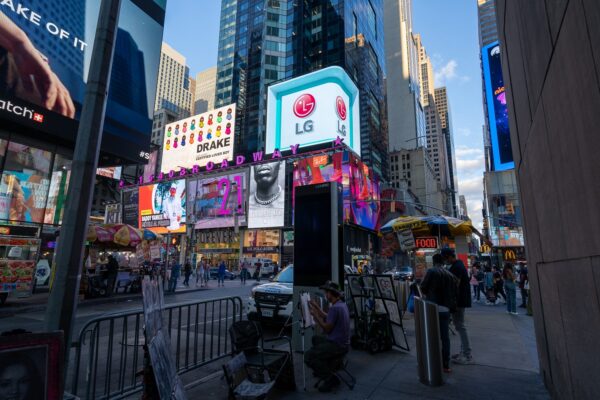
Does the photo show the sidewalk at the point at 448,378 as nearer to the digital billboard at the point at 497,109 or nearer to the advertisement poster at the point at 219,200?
the digital billboard at the point at 497,109

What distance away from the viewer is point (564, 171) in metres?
2.80

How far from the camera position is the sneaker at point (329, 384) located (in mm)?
4828

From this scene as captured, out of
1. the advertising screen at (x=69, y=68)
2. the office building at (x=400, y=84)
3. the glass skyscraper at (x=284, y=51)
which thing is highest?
the office building at (x=400, y=84)

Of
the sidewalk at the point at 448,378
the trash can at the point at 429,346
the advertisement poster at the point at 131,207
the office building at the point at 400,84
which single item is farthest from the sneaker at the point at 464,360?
the office building at the point at 400,84

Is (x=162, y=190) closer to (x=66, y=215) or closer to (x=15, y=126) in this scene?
(x=15, y=126)

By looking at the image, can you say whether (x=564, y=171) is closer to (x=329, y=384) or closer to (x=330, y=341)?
(x=330, y=341)

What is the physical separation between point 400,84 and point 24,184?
6587 inches

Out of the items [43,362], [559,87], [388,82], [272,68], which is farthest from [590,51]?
[388,82]

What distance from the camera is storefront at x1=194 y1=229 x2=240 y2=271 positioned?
6012 centimetres

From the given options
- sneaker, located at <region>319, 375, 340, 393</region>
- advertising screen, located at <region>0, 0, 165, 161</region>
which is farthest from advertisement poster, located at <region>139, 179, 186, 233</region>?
sneaker, located at <region>319, 375, 340, 393</region>

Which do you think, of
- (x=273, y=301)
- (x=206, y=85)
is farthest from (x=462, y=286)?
(x=206, y=85)

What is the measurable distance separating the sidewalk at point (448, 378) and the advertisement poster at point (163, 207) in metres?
59.6

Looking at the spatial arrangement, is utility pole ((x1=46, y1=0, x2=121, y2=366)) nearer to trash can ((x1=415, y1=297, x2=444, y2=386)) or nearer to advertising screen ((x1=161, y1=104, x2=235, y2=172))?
trash can ((x1=415, y1=297, x2=444, y2=386))

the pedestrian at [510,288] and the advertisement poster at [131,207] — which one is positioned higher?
the advertisement poster at [131,207]
